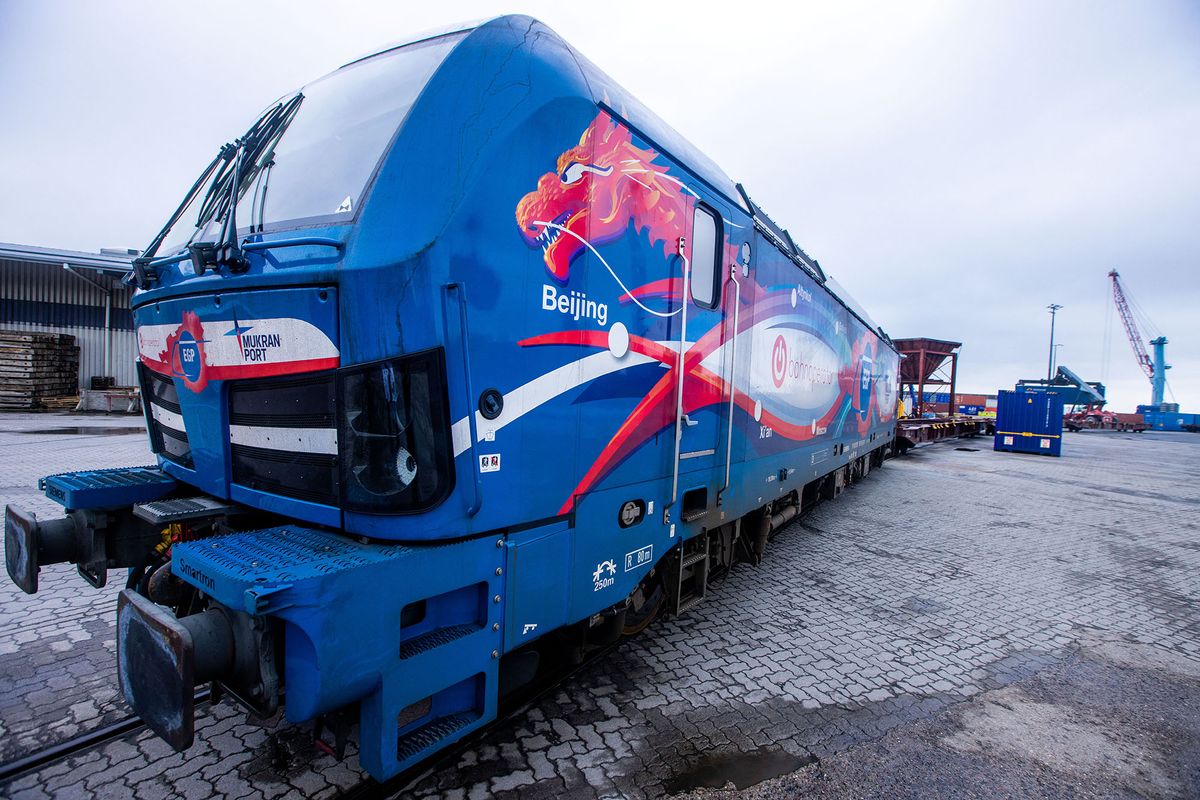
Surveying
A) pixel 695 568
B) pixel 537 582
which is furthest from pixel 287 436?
pixel 695 568

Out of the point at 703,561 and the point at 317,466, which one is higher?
the point at 317,466

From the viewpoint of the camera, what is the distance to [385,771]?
2.17 m

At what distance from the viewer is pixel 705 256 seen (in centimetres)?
407

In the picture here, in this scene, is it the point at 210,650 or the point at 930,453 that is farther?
the point at 930,453

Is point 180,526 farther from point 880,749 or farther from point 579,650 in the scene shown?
point 880,749

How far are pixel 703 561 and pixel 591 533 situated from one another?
1634 millimetres

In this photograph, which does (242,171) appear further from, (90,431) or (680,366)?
(90,431)

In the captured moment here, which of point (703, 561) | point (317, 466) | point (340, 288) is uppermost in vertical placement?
point (340, 288)

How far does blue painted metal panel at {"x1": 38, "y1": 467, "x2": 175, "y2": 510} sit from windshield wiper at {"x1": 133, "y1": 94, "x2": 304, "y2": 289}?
1.06 metres

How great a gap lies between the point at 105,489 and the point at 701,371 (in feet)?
11.1

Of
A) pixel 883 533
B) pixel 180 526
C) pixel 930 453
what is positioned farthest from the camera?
pixel 930 453

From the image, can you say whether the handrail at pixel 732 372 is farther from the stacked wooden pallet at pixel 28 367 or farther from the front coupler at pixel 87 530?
the stacked wooden pallet at pixel 28 367

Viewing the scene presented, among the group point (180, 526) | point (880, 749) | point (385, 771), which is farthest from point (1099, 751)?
point (180, 526)

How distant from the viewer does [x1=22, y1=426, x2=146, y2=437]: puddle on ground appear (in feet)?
47.5
